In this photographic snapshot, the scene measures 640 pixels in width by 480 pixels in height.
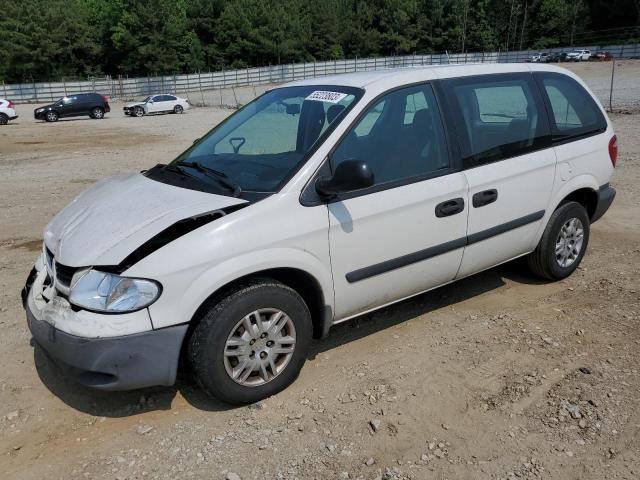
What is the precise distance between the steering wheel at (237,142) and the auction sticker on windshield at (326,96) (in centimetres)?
54

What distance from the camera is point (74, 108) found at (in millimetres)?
32344

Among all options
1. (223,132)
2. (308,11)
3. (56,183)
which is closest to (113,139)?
(56,183)

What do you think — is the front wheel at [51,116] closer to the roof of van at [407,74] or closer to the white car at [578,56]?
the roof of van at [407,74]

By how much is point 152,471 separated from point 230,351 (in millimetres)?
693

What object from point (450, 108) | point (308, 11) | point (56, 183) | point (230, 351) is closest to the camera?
point (230, 351)

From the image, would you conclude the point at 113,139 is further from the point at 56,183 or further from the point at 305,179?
the point at 305,179

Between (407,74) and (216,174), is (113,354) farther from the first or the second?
(407,74)

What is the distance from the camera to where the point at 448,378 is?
3.47 meters

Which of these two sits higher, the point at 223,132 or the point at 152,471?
the point at 223,132

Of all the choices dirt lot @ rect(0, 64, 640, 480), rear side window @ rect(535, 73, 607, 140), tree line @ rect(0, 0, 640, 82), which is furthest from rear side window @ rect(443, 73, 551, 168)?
tree line @ rect(0, 0, 640, 82)

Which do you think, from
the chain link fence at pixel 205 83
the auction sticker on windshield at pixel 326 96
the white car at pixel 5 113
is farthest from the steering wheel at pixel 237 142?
the chain link fence at pixel 205 83

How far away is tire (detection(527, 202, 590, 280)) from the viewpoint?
4574 mm

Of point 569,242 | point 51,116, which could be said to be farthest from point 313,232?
→ point 51,116

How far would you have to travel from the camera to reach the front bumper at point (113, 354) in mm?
2771
